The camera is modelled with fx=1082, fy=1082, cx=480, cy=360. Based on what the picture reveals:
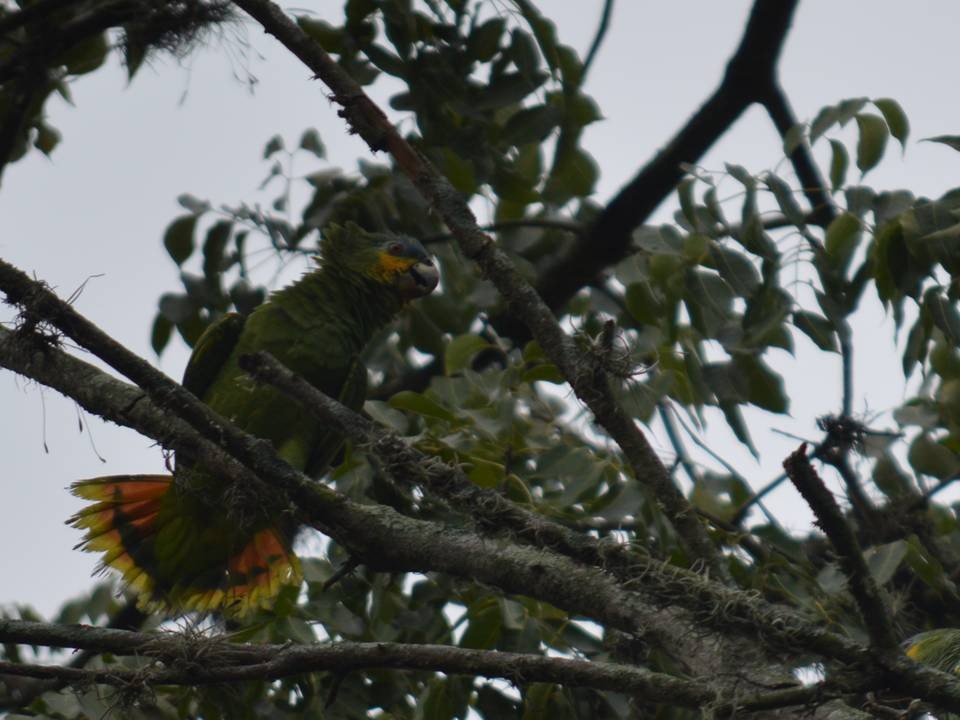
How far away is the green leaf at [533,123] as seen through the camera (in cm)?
316

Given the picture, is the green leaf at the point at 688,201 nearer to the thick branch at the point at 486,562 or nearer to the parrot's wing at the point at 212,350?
the thick branch at the point at 486,562

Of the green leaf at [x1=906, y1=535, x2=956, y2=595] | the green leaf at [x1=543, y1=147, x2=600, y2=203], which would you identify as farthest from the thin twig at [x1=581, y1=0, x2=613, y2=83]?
the green leaf at [x1=906, y1=535, x2=956, y2=595]

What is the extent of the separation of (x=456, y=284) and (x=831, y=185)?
5.41ft

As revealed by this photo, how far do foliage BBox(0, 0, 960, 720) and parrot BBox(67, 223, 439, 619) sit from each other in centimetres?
16

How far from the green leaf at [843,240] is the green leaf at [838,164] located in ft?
0.51

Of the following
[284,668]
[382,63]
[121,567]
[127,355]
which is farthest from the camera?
[121,567]

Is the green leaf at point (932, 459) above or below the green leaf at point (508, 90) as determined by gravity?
below

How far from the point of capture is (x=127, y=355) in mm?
2172

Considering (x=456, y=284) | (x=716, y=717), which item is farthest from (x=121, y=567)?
(x=716, y=717)

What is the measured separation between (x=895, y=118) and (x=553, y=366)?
99 cm

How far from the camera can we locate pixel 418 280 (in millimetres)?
3988

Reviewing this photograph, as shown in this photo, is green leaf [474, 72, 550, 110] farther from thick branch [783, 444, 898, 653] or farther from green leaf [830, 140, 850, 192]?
thick branch [783, 444, 898, 653]

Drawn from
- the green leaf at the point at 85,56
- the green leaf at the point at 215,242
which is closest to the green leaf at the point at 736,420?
the green leaf at the point at 215,242

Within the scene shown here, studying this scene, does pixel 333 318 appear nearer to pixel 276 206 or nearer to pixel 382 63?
pixel 276 206
